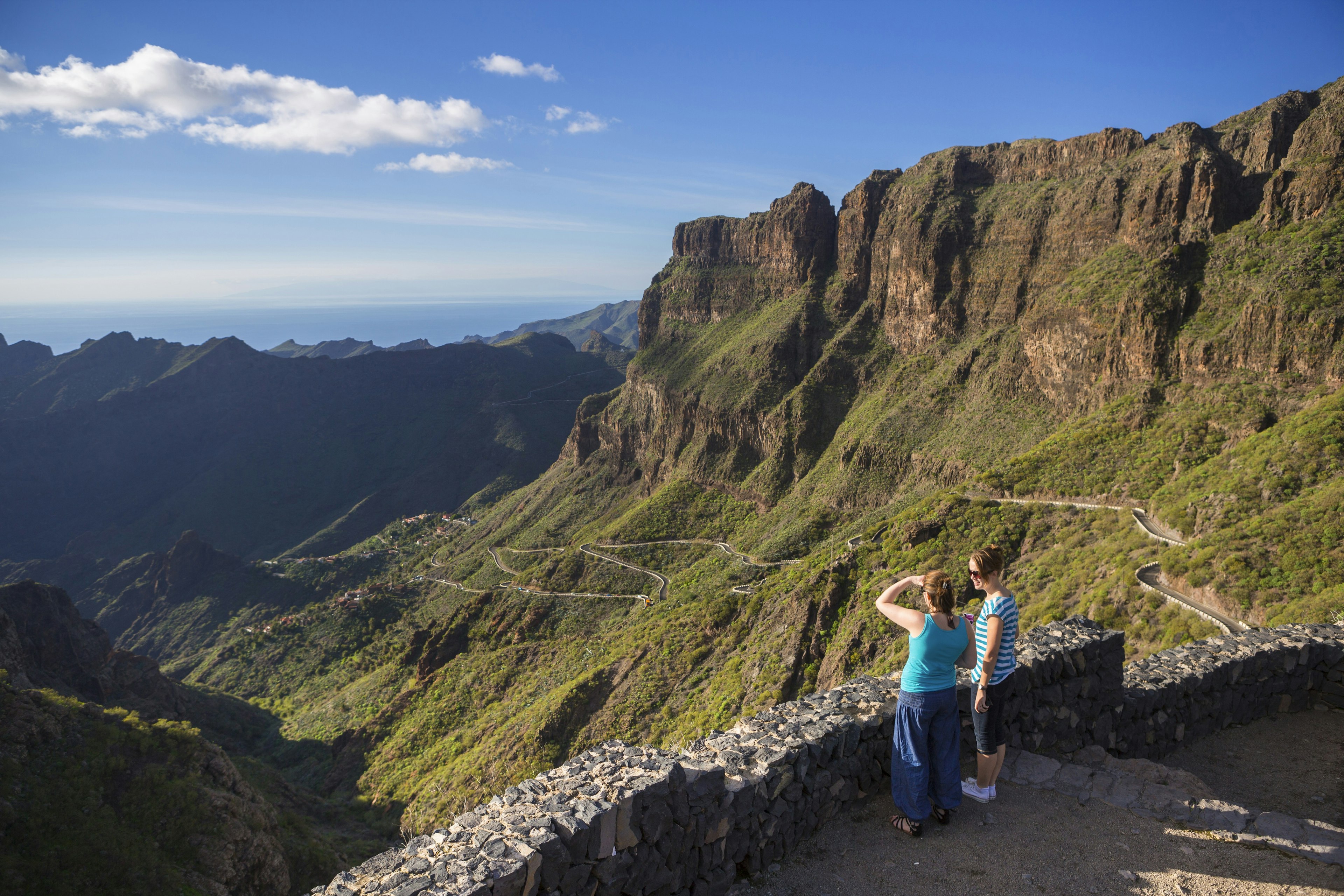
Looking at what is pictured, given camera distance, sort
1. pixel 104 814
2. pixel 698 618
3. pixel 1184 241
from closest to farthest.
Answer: pixel 104 814, pixel 1184 241, pixel 698 618

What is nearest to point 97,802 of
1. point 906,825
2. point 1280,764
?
point 906,825

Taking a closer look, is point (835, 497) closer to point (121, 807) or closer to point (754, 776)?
point (121, 807)

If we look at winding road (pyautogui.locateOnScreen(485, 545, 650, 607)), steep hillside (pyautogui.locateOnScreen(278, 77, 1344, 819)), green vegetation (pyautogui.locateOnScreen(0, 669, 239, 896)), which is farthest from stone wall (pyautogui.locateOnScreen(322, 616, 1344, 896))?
winding road (pyautogui.locateOnScreen(485, 545, 650, 607))

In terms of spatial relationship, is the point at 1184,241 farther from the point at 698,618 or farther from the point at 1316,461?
the point at 698,618

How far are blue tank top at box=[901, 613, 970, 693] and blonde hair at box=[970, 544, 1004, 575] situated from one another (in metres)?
0.67

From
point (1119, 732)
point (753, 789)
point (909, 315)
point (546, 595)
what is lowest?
point (546, 595)

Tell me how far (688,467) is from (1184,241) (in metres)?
52.0

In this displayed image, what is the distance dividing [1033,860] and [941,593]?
345 cm

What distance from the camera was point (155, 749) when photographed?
27078 millimetres

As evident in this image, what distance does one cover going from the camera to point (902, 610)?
8.09 m

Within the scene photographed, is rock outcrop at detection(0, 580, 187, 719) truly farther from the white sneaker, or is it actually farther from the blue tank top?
the blue tank top

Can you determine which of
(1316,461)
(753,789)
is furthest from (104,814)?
(1316,461)

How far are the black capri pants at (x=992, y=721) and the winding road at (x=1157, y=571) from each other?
10.5 meters

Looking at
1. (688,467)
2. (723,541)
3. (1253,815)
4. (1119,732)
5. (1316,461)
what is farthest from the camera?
(688,467)
